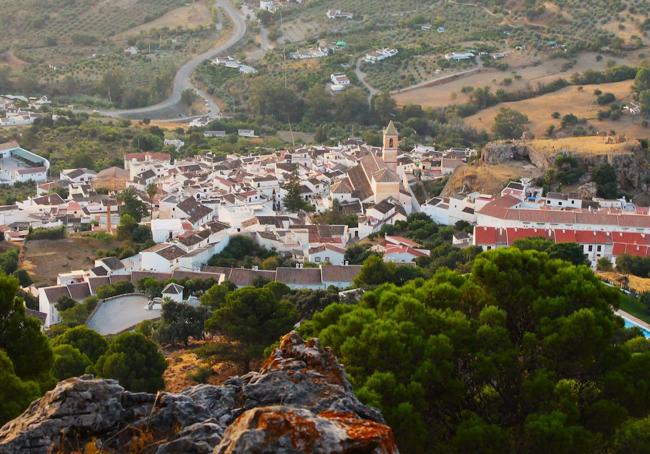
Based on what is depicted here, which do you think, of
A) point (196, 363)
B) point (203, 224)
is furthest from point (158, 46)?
point (196, 363)

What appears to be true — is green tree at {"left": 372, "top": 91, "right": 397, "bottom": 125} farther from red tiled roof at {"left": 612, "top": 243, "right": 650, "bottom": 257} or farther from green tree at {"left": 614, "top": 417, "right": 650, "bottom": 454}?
green tree at {"left": 614, "top": 417, "right": 650, "bottom": 454}

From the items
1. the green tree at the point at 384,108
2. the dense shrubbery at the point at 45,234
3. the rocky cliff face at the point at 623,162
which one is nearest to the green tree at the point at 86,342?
the dense shrubbery at the point at 45,234

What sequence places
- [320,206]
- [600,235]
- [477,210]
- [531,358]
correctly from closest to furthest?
[531,358] → [600,235] → [477,210] → [320,206]

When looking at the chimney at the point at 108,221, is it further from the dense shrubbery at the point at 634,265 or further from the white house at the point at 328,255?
the dense shrubbery at the point at 634,265

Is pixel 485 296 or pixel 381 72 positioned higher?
pixel 485 296

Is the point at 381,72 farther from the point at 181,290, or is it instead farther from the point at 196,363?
the point at 196,363

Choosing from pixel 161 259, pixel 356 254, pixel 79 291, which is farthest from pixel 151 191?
pixel 79 291
